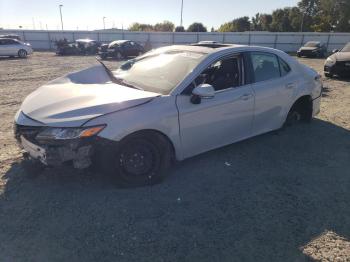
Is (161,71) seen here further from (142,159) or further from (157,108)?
(142,159)

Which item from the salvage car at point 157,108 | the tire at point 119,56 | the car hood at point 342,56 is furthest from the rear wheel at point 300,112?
the tire at point 119,56

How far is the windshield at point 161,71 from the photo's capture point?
4.09 meters

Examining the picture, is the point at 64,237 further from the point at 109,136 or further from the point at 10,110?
the point at 10,110

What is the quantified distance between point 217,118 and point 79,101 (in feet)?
5.70

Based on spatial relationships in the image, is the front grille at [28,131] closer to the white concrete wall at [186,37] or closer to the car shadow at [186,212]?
the car shadow at [186,212]

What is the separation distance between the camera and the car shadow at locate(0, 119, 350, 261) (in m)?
2.81

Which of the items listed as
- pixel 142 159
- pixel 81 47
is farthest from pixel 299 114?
pixel 81 47

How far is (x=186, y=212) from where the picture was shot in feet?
11.0

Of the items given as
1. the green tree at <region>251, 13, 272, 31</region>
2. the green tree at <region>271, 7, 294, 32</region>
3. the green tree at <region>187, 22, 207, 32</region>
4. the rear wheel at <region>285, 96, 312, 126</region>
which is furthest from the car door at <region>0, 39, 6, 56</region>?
the green tree at <region>251, 13, 272, 31</region>

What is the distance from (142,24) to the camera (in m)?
94.9

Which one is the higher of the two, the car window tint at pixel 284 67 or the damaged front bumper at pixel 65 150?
the car window tint at pixel 284 67

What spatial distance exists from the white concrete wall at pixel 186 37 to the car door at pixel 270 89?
32684mm

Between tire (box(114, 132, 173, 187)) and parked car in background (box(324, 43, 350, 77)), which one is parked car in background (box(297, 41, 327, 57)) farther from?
tire (box(114, 132, 173, 187))

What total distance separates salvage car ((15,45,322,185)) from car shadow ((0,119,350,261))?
1.20 ft
